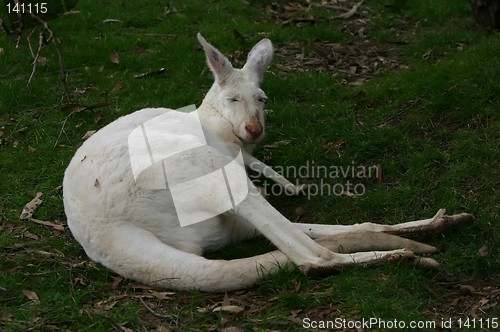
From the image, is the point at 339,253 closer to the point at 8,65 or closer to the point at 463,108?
the point at 463,108

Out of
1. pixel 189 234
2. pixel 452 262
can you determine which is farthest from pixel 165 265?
pixel 452 262

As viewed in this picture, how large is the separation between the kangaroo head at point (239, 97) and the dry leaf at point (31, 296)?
5.92 ft

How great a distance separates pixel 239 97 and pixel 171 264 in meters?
1.71

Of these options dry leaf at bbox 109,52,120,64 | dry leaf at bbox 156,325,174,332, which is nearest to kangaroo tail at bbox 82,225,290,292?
dry leaf at bbox 156,325,174,332

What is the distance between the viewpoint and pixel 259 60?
19.5 feet

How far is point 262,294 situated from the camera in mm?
4285

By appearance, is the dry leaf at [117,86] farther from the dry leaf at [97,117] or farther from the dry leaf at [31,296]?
the dry leaf at [31,296]

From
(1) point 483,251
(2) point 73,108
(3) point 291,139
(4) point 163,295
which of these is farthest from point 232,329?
(2) point 73,108

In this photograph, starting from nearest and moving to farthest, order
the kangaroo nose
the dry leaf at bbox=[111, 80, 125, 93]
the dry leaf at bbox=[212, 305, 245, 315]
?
the dry leaf at bbox=[212, 305, 245, 315], the kangaroo nose, the dry leaf at bbox=[111, 80, 125, 93]

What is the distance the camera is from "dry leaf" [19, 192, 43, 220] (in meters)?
5.56

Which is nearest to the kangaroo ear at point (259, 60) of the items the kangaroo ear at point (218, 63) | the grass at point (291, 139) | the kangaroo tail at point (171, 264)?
the kangaroo ear at point (218, 63)

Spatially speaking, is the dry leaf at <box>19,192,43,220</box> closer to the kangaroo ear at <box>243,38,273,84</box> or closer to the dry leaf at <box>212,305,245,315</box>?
the kangaroo ear at <box>243,38,273,84</box>

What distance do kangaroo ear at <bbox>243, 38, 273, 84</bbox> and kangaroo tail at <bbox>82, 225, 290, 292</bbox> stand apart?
1887 mm

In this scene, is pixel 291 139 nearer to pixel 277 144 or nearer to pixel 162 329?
pixel 277 144
